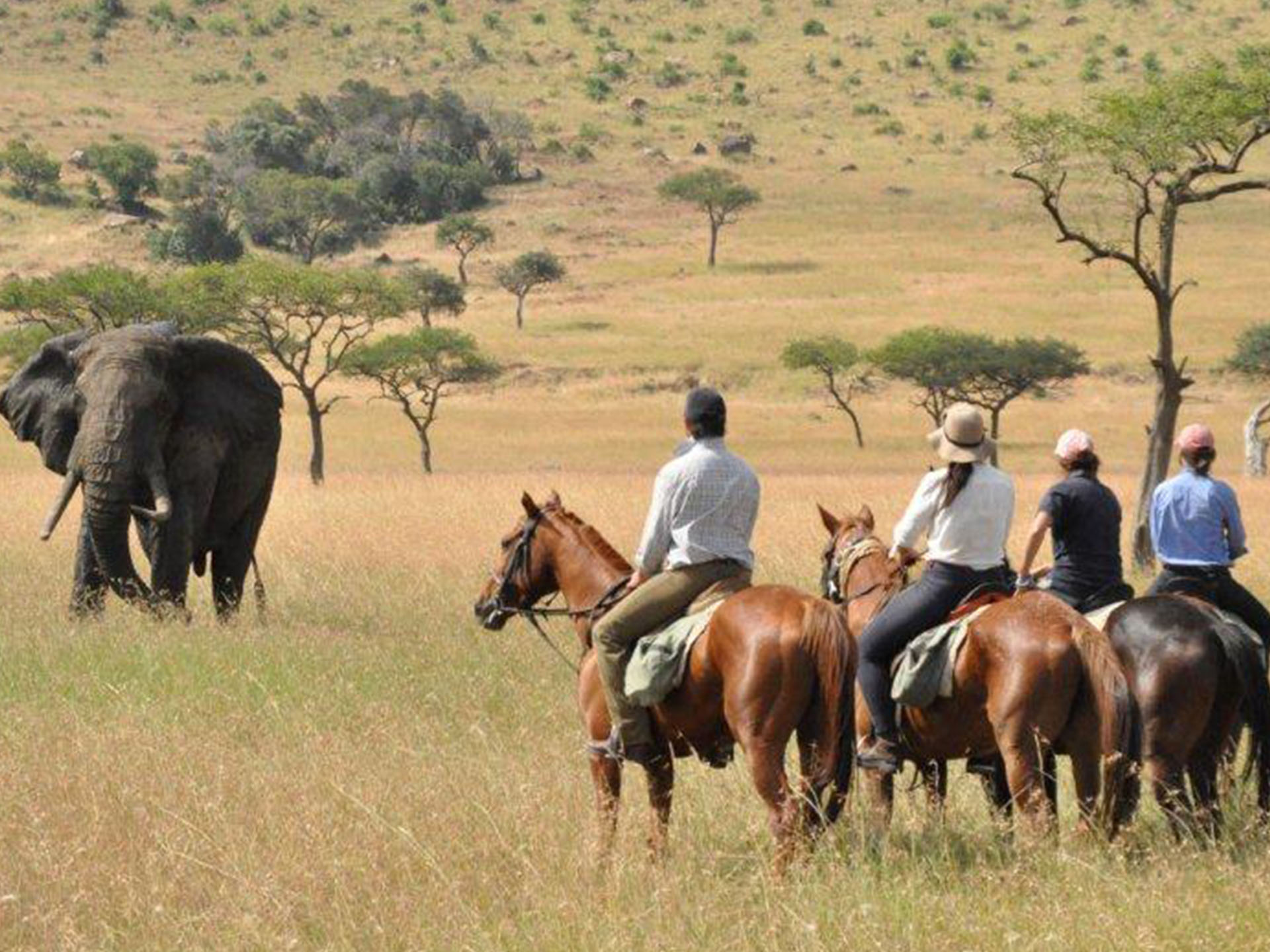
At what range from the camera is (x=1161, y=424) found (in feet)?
73.2

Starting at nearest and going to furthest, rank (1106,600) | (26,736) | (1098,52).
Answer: (1106,600)
(26,736)
(1098,52)

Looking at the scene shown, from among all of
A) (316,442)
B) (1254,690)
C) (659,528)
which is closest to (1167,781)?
(1254,690)

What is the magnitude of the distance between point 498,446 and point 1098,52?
8728 centimetres

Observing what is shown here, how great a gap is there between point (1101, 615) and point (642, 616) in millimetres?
2652

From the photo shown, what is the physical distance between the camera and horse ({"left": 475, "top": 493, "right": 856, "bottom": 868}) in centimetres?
853

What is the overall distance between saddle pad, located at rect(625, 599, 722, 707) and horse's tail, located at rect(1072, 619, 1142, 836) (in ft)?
5.16

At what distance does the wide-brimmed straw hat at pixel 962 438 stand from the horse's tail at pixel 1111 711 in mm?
1069

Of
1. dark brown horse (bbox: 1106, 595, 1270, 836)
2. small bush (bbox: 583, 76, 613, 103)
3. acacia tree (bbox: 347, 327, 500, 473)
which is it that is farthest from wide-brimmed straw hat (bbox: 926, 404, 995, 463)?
small bush (bbox: 583, 76, 613, 103)

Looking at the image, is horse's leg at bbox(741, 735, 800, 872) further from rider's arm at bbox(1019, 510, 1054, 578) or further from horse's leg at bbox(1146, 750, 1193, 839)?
rider's arm at bbox(1019, 510, 1054, 578)

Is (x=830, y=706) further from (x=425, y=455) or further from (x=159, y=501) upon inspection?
(x=425, y=455)

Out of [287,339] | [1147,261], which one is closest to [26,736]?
[1147,261]

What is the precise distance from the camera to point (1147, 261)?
74.5 feet

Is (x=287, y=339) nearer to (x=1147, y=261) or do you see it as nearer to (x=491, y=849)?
(x=1147, y=261)

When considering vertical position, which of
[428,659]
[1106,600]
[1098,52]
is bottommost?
[428,659]
